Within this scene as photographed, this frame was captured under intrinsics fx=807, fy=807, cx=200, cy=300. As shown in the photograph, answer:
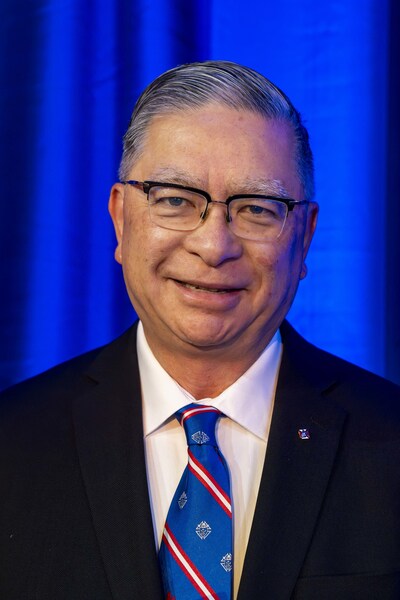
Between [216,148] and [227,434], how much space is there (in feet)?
1.87

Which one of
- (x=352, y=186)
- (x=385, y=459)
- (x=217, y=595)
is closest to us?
(x=217, y=595)

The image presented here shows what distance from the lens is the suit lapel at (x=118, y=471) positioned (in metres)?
1.44

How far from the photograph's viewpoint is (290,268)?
162cm

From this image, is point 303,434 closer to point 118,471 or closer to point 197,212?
point 118,471

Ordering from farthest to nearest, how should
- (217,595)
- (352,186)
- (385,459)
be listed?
(352,186) → (385,459) → (217,595)

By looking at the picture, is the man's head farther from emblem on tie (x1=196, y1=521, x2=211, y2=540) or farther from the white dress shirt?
emblem on tie (x1=196, y1=521, x2=211, y2=540)

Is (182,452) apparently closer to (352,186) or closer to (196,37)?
(352,186)

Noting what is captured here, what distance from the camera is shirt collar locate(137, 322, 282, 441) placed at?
1633mm

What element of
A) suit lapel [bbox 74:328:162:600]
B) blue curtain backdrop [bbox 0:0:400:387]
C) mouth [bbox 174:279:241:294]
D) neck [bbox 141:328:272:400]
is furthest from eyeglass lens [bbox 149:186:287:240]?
blue curtain backdrop [bbox 0:0:400:387]

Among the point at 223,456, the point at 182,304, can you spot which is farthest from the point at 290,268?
the point at 223,456

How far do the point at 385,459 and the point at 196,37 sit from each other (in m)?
1.25

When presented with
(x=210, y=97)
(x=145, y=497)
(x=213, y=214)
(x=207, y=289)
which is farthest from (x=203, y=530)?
(x=210, y=97)

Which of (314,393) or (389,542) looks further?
(314,393)

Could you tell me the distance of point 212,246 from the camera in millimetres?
1496
